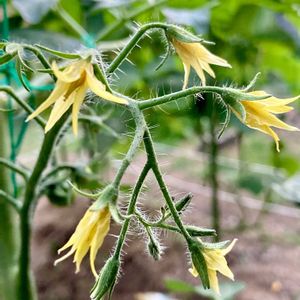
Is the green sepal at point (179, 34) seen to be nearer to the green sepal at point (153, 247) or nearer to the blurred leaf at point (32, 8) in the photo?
the green sepal at point (153, 247)

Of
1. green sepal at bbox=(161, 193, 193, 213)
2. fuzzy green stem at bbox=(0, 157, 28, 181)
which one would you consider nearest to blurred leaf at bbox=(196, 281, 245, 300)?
fuzzy green stem at bbox=(0, 157, 28, 181)

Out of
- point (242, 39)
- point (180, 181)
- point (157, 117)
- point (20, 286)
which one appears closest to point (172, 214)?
point (20, 286)

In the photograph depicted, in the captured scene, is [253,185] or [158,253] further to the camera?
[253,185]

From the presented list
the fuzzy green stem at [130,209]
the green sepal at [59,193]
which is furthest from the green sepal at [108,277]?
the green sepal at [59,193]

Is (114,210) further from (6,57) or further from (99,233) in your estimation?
(6,57)

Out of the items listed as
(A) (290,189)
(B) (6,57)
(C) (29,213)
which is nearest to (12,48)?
(B) (6,57)

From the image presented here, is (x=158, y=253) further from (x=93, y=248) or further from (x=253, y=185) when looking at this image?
(x=253, y=185)
